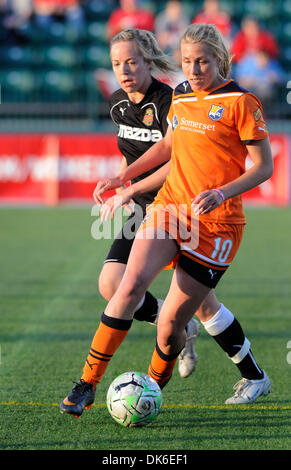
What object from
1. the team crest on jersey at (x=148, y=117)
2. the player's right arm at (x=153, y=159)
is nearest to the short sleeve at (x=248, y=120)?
the player's right arm at (x=153, y=159)

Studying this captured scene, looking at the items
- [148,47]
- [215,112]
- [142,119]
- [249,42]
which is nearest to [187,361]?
[142,119]

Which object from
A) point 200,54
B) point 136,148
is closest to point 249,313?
point 136,148

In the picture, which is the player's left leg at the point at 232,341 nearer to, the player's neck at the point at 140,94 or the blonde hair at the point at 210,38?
the player's neck at the point at 140,94

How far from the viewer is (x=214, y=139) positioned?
362 cm

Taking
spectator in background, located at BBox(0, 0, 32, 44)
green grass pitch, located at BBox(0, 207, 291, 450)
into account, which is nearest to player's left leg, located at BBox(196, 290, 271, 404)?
green grass pitch, located at BBox(0, 207, 291, 450)

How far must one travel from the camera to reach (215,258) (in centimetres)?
366

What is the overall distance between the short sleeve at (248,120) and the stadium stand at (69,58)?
45.7 feet

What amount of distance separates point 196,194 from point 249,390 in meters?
1.16

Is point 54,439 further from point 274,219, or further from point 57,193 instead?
point 57,193

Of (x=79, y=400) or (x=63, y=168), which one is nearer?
(x=79, y=400)

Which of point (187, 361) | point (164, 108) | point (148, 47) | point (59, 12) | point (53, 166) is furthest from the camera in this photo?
point (59, 12)

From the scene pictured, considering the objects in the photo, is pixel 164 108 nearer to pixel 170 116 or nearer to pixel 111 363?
pixel 170 116

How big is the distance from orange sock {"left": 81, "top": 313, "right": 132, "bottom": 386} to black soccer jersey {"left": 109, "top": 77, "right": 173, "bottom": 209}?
1.11 m

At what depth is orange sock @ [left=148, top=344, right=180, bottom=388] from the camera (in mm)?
3926
